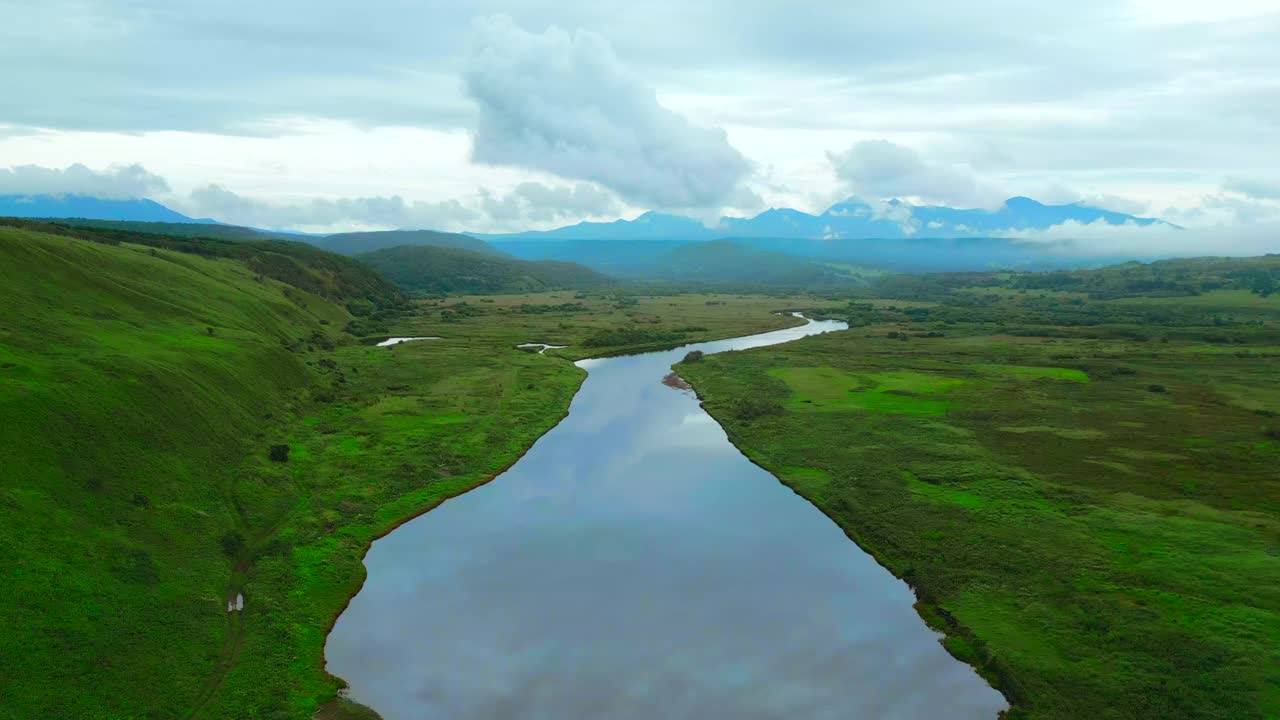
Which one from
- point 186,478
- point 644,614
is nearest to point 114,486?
point 186,478

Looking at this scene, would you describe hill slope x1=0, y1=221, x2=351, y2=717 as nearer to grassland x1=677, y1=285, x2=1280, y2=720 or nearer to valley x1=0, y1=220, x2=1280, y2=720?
valley x1=0, y1=220, x2=1280, y2=720

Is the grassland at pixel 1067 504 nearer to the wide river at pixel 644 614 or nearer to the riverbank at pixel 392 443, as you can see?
the wide river at pixel 644 614

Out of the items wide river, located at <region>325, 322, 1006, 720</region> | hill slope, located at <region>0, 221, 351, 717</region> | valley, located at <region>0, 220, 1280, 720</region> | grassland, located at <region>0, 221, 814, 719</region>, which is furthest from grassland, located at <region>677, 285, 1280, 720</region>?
hill slope, located at <region>0, 221, 351, 717</region>

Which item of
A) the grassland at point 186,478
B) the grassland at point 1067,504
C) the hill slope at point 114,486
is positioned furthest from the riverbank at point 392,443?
the grassland at point 1067,504

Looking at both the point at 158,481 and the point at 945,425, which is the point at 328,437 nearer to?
the point at 158,481

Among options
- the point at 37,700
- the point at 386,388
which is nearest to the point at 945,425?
the point at 386,388
